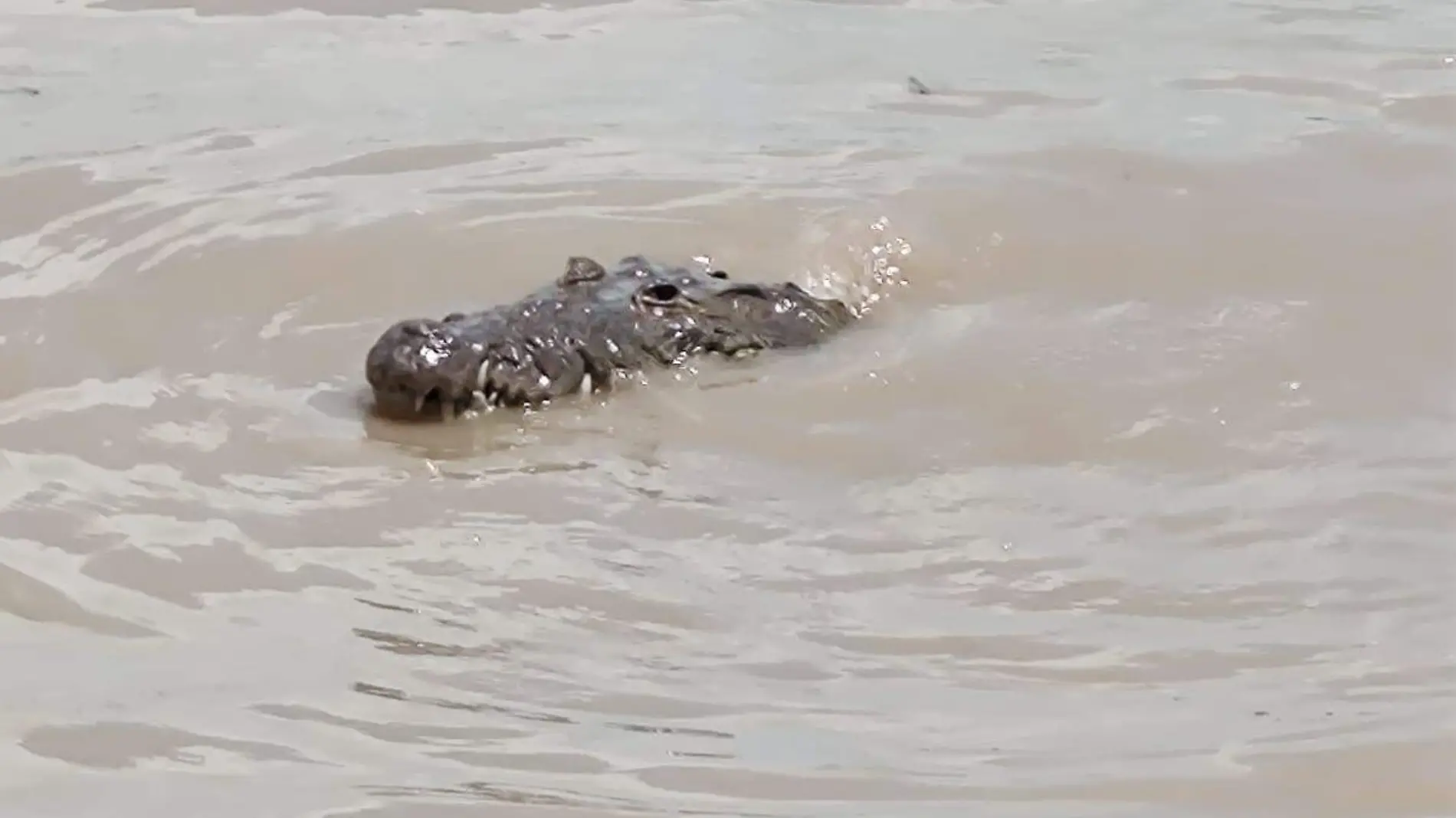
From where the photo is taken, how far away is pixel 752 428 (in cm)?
622

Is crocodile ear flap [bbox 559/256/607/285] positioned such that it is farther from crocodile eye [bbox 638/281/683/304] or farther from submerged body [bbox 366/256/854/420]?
crocodile eye [bbox 638/281/683/304]

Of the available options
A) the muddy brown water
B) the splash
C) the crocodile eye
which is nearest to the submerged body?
the crocodile eye

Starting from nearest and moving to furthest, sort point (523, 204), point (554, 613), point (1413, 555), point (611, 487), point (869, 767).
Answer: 1. point (869, 767)
2. point (554, 613)
3. point (1413, 555)
4. point (611, 487)
5. point (523, 204)

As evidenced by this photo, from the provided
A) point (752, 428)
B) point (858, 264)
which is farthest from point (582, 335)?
point (858, 264)

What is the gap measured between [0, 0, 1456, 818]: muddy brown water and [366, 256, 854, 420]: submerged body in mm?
130

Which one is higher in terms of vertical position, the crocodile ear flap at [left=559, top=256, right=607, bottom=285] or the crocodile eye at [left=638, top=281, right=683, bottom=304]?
the crocodile ear flap at [left=559, top=256, right=607, bottom=285]

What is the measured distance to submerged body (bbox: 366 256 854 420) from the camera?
6102 mm

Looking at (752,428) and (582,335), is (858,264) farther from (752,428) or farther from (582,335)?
(752,428)

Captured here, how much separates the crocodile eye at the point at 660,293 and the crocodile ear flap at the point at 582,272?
0.17m

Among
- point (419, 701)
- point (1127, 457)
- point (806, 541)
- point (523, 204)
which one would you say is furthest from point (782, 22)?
point (419, 701)

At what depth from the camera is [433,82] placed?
9.91 m

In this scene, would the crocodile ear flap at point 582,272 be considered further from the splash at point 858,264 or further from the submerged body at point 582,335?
the splash at point 858,264

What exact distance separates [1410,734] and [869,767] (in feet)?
3.25

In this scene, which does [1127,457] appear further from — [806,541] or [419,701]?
[419,701]
